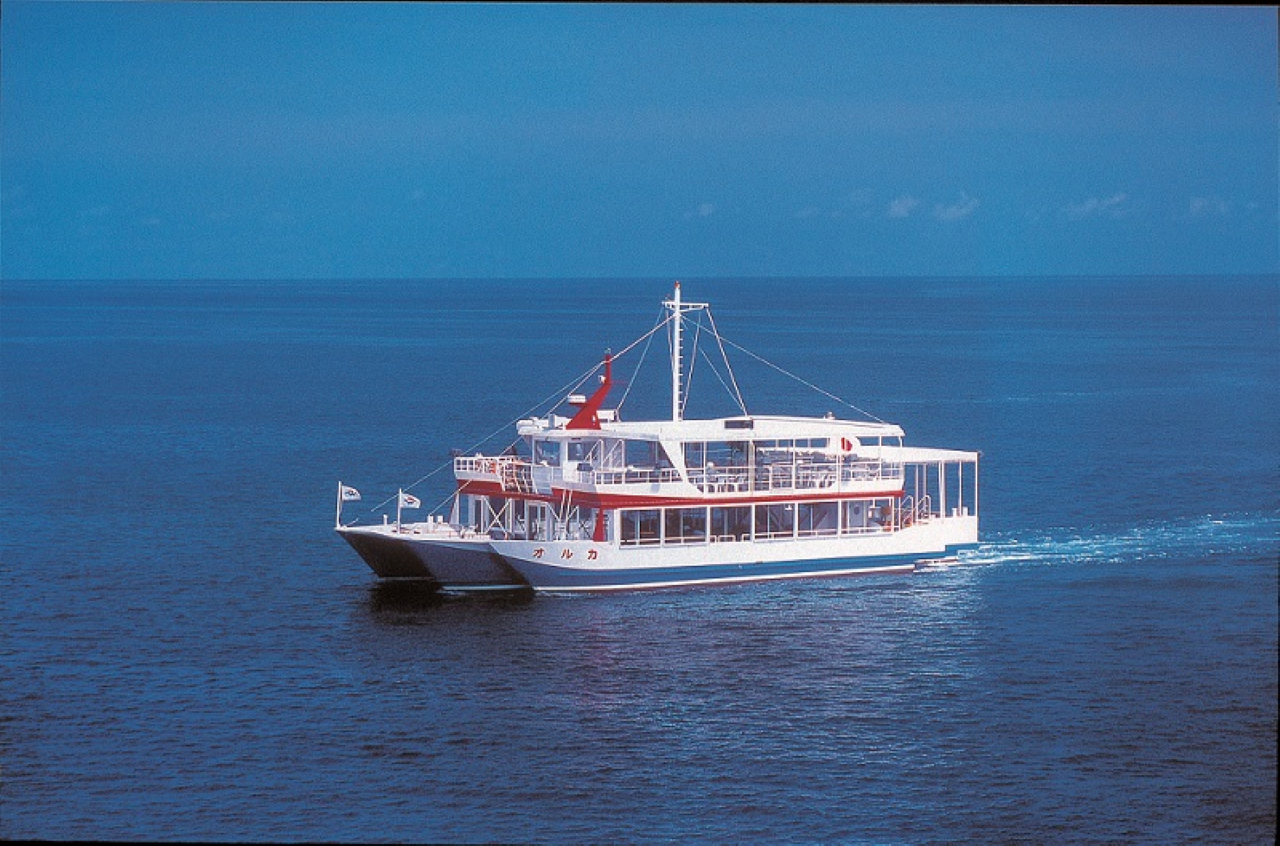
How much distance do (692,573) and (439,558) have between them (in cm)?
883

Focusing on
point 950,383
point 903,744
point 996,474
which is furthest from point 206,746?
point 950,383

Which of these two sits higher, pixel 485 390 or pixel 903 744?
pixel 485 390

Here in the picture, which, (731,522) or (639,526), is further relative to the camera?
(731,522)

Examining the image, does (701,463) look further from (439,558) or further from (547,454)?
(439,558)

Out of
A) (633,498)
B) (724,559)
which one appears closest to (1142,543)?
(724,559)

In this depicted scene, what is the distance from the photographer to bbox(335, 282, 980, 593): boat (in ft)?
208

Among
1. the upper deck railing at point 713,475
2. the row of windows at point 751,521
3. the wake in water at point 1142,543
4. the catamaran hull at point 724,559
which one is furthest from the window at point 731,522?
the wake in water at point 1142,543

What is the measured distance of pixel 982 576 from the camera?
218 feet

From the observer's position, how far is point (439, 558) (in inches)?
2502

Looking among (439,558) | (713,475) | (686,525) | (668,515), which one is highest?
(713,475)

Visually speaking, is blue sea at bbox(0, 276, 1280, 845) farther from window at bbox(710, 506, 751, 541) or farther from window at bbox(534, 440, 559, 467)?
window at bbox(534, 440, 559, 467)

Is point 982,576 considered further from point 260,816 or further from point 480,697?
point 260,816

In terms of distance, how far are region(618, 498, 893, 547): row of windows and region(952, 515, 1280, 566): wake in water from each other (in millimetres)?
4076

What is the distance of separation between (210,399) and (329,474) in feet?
177
